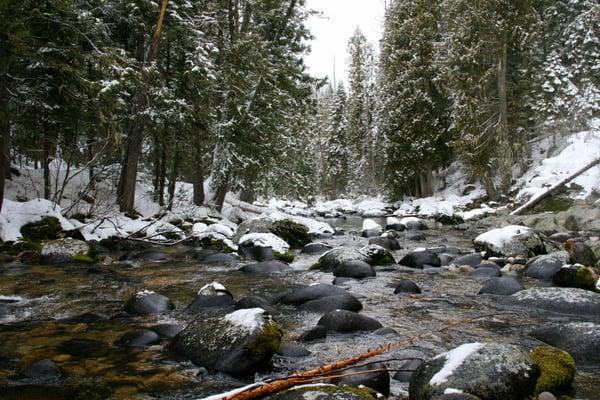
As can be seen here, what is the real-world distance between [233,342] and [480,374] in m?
1.84

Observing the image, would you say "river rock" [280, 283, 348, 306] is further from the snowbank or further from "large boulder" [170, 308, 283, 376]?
the snowbank

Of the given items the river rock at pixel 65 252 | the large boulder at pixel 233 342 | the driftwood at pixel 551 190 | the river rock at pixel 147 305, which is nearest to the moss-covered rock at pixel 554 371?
the large boulder at pixel 233 342

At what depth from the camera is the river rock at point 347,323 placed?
4668 mm

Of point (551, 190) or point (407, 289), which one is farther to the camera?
point (551, 190)

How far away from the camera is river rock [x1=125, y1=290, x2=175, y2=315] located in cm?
537

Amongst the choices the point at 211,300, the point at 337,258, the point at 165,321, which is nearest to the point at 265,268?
the point at 337,258

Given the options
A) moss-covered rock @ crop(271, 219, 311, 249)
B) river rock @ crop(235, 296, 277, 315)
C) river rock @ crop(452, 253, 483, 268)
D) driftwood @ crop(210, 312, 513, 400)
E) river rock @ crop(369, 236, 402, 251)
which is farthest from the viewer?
moss-covered rock @ crop(271, 219, 311, 249)

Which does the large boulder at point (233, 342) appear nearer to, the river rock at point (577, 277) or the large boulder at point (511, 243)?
the river rock at point (577, 277)

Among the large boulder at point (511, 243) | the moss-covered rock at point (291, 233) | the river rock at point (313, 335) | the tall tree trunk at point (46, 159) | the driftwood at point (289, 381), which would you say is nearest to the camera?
the driftwood at point (289, 381)

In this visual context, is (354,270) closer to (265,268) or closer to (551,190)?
(265,268)

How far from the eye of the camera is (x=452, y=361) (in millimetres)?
3057

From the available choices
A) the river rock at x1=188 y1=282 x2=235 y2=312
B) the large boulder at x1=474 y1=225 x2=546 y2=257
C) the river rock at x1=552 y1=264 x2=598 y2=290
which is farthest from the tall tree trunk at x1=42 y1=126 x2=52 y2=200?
the river rock at x1=552 y1=264 x2=598 y2=290

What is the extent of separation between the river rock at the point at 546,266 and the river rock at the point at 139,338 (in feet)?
19.8

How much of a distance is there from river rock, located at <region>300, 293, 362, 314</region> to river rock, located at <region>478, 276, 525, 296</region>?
6.77 ft
